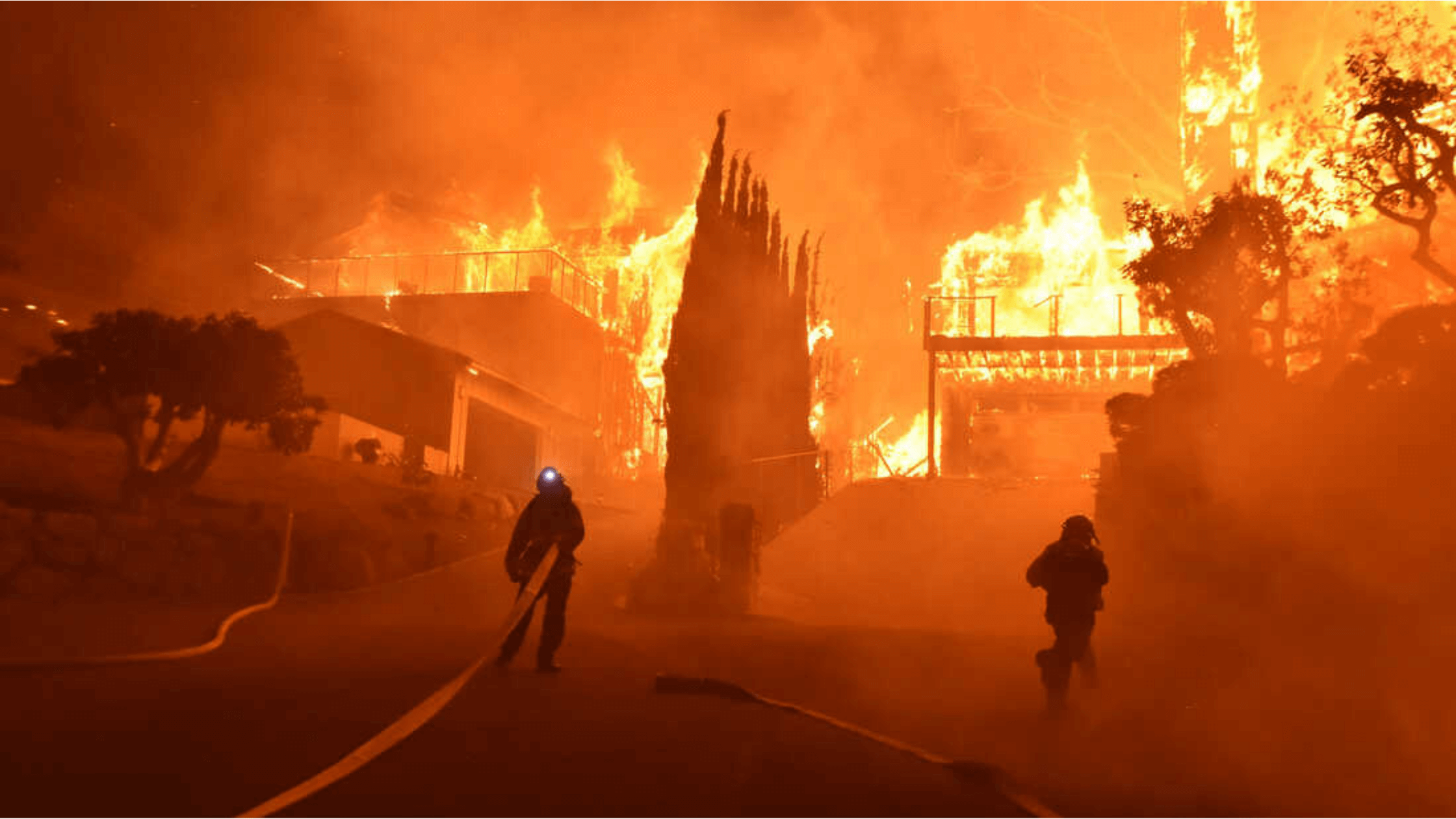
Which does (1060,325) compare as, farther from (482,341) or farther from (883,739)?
(883,739)

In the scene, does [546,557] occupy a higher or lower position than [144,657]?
higher

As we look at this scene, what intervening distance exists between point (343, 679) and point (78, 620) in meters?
5.39

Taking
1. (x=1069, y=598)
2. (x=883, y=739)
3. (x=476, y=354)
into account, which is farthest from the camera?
(x=476, y=354)

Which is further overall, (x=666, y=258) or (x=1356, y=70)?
(x=666, y=258)

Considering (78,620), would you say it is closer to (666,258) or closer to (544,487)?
(544,487)

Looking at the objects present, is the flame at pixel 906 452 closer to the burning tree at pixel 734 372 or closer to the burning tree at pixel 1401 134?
the burning tree at pixel 734 372

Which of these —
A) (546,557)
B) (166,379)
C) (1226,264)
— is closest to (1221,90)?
(1226,264)

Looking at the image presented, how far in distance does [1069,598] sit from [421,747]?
5857 millimetres

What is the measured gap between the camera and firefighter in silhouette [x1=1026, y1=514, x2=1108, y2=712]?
10523 millimetres

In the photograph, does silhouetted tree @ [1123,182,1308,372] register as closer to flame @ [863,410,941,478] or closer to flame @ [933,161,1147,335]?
flame @ [933,161,1147,335]

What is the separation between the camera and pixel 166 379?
57.6ft

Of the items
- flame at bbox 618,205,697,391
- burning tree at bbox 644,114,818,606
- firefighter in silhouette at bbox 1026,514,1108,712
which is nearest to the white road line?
firefighter in silhouette at bbox 1026,514,1108,712

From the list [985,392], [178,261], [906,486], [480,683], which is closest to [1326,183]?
[985,392]

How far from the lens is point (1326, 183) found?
36.7 m
